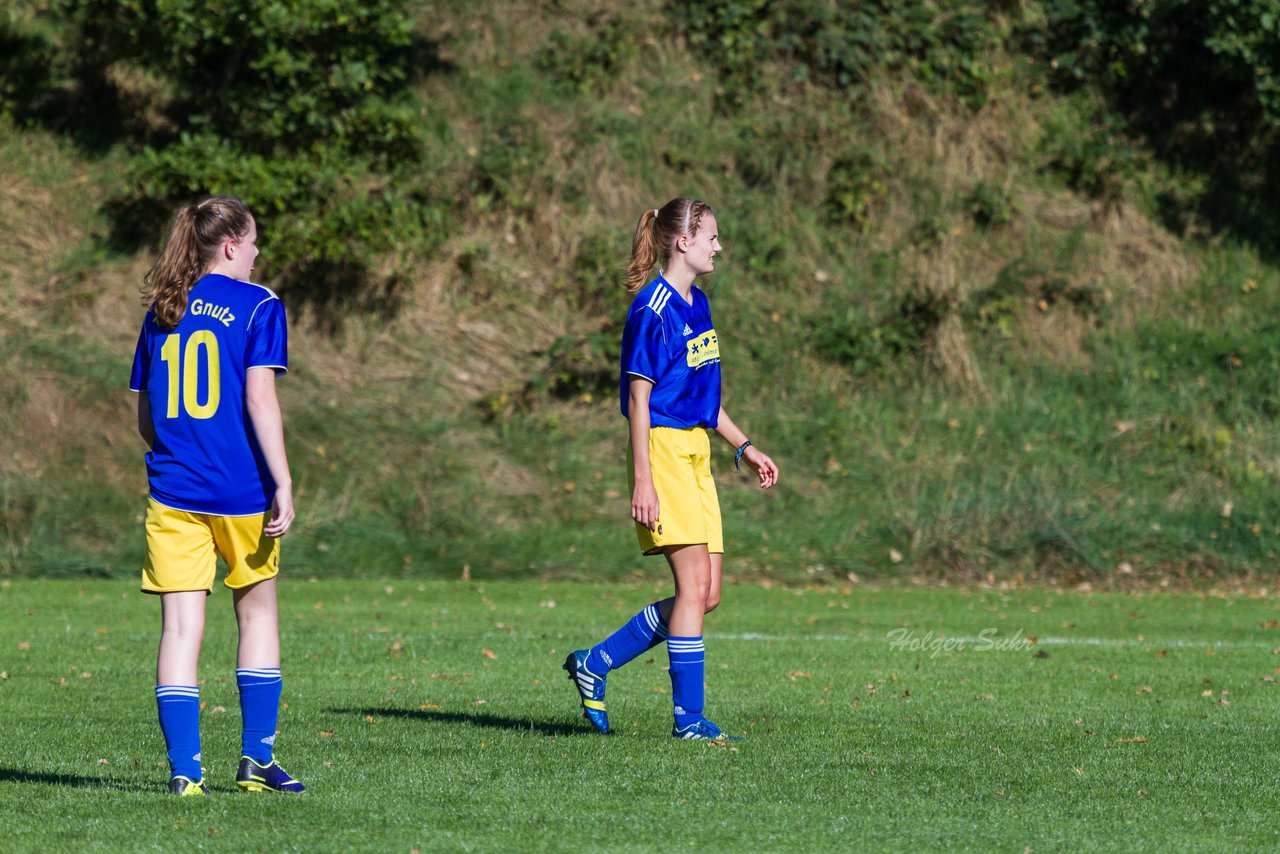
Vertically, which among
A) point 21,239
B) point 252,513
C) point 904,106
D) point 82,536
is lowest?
point 82,536

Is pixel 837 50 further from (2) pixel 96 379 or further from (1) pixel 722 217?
(2) pixel 96 379

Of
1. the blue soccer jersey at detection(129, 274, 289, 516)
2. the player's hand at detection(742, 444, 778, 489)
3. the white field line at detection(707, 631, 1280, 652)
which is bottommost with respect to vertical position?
the white field line at detection(707, 631, 1280, 652)

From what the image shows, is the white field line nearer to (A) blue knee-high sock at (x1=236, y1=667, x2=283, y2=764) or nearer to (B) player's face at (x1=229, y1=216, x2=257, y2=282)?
(A) blue knee-high sock at (x1=236, y1=667, x2=283, y2=764)

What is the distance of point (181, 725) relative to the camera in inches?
191

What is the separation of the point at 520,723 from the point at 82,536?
9269mm

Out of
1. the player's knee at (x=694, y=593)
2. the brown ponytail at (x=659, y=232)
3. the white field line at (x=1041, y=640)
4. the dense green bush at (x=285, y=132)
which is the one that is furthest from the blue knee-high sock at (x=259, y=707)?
the dense green bush at (x=285, y=132)

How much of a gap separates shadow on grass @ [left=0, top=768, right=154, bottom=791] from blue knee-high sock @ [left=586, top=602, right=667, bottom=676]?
75.7 inches

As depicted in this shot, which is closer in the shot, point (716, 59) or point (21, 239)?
point (21, 239)

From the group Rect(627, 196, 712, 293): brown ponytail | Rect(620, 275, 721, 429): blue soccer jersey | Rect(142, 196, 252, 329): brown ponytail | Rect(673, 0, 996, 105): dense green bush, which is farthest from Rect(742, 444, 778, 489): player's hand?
Rect(673, 0, 996, 105): dense green bush

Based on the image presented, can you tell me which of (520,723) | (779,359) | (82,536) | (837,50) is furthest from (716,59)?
(520,723)

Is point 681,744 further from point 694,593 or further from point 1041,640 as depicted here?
point 1041,640

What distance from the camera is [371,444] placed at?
16000mm

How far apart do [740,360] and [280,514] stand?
12912 mm

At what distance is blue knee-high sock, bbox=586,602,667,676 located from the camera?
6.40 m
